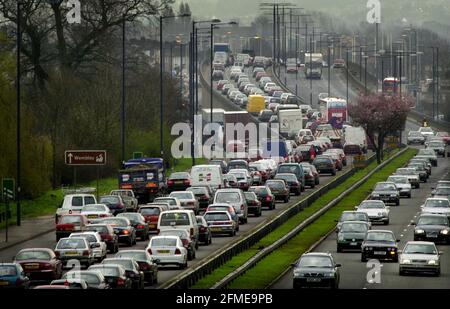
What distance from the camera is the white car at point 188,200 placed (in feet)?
244

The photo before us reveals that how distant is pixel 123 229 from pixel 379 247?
30.7 feet

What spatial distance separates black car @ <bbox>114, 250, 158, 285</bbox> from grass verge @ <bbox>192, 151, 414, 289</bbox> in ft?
3.95

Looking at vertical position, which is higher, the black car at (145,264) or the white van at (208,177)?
the white van at (208,177)

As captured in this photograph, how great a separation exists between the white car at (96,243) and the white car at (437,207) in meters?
21.5

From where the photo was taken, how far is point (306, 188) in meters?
96.2

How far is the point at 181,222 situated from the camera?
6050cm

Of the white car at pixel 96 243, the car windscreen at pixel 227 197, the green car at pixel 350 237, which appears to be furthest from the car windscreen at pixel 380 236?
the car windscreen at pixel 227 197

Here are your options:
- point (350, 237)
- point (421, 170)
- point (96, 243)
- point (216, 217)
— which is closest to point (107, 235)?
point (96, 243)

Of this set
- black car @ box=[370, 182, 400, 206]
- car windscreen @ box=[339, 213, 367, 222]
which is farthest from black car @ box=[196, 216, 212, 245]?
black car @ box=[370, 182, 400, 206]

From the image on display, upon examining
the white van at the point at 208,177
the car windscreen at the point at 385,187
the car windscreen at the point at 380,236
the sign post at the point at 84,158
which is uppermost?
the sign post at the point at 84,158

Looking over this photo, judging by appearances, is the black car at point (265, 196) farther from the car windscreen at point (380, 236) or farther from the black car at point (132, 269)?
the black car at point (132, 269)

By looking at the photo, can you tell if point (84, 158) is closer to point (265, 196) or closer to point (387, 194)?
point (265, 196)

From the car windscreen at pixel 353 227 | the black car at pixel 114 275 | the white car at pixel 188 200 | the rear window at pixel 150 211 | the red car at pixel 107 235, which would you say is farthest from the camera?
the white car at pixel 188 200
